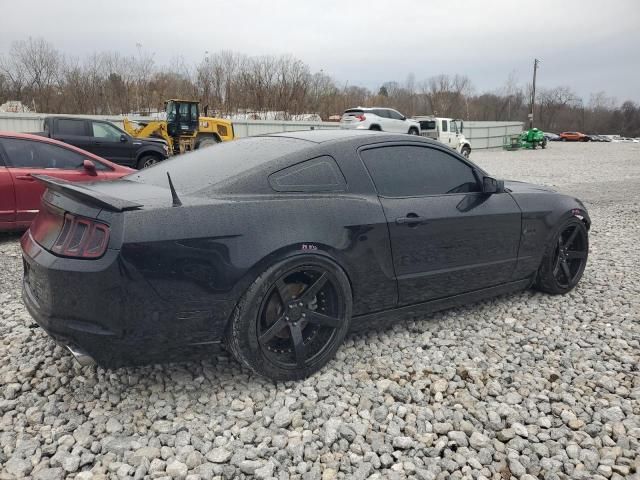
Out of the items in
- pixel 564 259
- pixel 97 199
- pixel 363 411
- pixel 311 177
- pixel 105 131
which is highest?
pixel 105 131

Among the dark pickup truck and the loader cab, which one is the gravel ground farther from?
the loader cab

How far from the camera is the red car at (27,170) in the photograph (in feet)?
16.6

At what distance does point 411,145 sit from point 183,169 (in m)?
1.51

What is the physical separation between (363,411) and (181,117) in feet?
54.2

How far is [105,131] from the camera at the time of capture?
12250 mm

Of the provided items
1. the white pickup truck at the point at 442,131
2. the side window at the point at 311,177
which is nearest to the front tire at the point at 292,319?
the side window at the point at 311,177

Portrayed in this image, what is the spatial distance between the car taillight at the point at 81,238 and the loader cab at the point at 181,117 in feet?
51.9

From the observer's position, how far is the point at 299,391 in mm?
2496

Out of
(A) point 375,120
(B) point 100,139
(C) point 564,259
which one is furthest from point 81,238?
(A) point 375,120

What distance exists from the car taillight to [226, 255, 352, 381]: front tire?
69cm

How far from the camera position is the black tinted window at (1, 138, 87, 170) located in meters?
5.23

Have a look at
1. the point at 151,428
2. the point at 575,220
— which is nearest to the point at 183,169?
the point at 151,428

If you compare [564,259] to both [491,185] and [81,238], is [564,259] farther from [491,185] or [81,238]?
[81,238]

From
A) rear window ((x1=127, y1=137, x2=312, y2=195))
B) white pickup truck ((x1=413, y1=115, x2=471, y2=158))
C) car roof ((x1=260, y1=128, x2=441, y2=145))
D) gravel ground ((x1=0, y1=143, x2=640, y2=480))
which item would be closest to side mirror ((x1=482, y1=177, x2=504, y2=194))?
car roof ((x1=260, y1=128, x2=441, y2=145))
